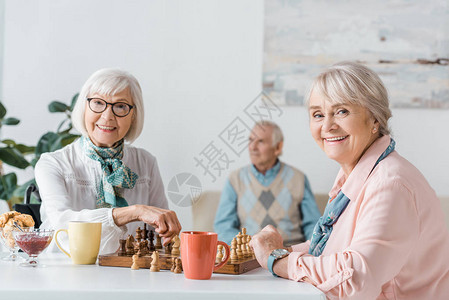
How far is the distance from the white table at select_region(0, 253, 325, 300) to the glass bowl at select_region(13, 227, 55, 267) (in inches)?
1.7

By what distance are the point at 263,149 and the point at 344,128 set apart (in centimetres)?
227

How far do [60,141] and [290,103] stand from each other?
161 cm

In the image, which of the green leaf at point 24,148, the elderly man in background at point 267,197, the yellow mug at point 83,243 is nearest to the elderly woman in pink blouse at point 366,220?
the yellow mug at point 83,243

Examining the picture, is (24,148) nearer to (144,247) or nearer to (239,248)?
(144,247)

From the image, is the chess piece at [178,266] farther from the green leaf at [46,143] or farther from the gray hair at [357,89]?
the green leaf at [46,143]

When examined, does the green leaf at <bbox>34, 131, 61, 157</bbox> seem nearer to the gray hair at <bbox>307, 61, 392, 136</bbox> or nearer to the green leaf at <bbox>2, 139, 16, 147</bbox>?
the green leaf at <bbox>2, 139, 16, 147</bbox>

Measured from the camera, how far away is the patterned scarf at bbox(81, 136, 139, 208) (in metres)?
1.90

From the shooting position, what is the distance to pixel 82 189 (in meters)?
1.92

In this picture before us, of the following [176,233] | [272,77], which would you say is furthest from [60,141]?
[176,233]

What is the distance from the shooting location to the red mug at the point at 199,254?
3.86ft

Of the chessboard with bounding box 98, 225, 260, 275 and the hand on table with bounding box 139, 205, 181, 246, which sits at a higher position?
the hand on table with bounding box 139, 205, 181, 246

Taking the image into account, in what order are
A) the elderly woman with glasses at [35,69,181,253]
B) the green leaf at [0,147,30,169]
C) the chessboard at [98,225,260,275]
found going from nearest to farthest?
the chessboard at [98,225,260,275], the elderly woman with glasses at [35,69,181,253], the green leaf at [0,147,30,169]

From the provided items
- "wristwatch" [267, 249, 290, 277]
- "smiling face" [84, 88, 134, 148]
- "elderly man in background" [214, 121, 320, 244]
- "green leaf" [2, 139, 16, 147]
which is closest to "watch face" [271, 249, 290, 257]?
"wristwatch" [267, 249, 290, 277]

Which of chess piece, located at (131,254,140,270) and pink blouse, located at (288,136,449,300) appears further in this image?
chess piece, located at (131,254,140,270)
